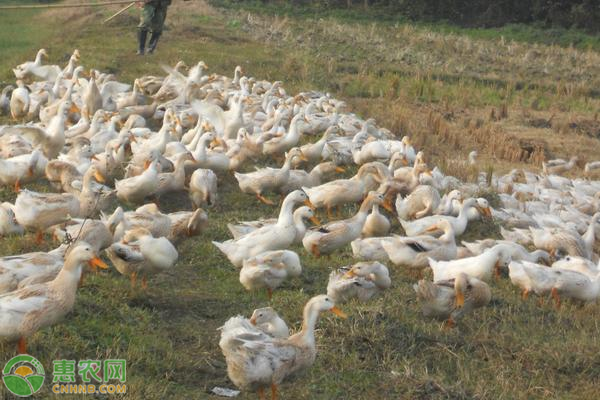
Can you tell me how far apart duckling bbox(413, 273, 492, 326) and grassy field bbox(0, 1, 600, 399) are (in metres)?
0.12

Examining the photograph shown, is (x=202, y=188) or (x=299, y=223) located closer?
(x=299, y=223)

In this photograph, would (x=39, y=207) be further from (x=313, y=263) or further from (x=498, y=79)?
(x=498, y=79)

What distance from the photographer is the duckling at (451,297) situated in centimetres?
709

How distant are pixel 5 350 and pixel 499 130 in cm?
1407

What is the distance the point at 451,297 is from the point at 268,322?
1702mm

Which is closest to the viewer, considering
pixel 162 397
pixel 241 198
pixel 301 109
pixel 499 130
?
pixel 162 397

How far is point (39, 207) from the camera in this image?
26.7ft

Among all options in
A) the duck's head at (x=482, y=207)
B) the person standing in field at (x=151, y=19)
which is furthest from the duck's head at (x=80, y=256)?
the person standing in field at (x=151, y=19)

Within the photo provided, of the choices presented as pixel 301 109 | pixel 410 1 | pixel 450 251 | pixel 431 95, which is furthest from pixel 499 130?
pixel 410 1

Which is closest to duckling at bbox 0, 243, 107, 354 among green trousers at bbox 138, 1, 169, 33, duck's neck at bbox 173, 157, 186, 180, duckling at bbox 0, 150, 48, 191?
duckling at bbox 0, 150, 48, 191

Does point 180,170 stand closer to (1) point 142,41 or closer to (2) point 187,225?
(2) point 187,225

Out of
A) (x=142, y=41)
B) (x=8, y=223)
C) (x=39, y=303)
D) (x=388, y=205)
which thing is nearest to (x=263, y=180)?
(x=388, y=205)

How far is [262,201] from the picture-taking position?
1087 cm

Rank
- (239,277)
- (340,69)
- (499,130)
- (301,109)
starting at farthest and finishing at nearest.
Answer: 1. (340,69)
2. (499,130)
3. (301,109)
4. (239,277)
